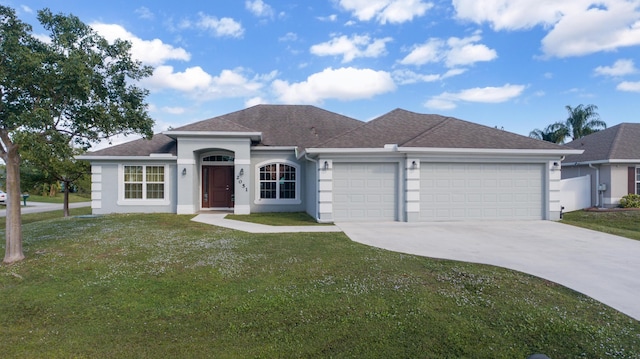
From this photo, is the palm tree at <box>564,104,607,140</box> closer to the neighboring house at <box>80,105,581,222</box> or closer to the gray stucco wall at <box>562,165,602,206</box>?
the gray stucco wall at <box>562,165,602,206</box>

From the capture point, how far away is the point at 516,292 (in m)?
5.04

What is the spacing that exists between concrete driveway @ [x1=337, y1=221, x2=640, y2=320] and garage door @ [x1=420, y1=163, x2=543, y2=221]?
654mm

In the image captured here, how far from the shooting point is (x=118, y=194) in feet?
50.1

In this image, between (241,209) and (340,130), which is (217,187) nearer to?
(241,209)

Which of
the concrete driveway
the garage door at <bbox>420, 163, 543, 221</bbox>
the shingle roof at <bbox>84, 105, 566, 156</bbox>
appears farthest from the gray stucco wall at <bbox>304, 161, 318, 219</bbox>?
the garage door at <bbox>420, 163, 543, 221</bbox>

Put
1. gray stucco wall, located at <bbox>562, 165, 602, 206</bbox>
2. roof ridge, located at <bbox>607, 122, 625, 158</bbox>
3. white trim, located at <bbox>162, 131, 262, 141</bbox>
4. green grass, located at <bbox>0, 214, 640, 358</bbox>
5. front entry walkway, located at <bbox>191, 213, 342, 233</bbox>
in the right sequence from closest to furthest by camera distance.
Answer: green grass, located at <bbox>0, 214, 640, 358</bbox> < front entry walkway, located at <bbox>191, 213, 342, 233</bbox> < white trim, located at <bbox>162, 131, 262, 141</bbox> < roof ridge, located at <bbox>607, 122, 625, 158</bbox> < gray stucco wall, located at <bbox>562, 165, 602, 206</bbox>

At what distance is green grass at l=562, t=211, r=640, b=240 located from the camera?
12034 mm

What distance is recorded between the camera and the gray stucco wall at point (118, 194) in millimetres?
15195

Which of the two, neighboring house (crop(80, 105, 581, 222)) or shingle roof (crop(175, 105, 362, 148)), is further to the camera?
shingle roof (crop(175, 105, 362, 148))

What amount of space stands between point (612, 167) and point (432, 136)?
32.4 ft

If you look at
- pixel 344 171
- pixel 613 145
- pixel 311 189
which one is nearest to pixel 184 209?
pixel 311 189

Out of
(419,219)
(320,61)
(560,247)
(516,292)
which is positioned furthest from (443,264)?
(320,61)

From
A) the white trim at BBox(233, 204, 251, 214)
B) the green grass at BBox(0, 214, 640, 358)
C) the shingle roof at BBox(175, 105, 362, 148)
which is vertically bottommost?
the green grass at BBox(0, 214, 640, 358)

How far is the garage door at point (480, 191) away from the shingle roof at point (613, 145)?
623 cm
